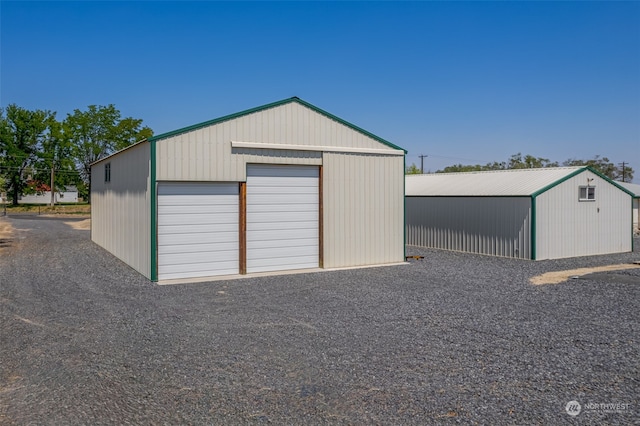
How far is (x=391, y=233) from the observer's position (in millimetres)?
16109

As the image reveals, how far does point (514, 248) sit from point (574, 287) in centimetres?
587

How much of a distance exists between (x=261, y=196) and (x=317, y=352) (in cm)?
774

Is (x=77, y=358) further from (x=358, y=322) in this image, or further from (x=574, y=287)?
(x=574, y=287)

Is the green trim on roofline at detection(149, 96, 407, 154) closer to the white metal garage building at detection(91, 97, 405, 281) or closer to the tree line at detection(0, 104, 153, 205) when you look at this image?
the white metal garage building at detection(91, 97, 405, 281)

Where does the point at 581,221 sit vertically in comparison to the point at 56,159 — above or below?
below

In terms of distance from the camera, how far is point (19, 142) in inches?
2729

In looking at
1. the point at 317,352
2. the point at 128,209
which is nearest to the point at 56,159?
the point at 128,209

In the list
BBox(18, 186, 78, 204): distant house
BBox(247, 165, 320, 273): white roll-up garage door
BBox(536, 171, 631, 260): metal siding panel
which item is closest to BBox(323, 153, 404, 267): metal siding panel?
BBox(247, 165, 320, 273): white roll-up garage door

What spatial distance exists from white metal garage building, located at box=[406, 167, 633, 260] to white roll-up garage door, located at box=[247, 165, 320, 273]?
733 cm

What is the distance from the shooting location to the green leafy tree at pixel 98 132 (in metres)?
68.9

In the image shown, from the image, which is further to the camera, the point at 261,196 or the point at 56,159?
the point at 56,159

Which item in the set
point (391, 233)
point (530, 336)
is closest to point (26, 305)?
point (530, 336)

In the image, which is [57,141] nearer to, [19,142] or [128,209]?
[19,142]

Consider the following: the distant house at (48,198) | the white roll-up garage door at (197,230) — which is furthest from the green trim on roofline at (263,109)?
the distant house at (48,198)
